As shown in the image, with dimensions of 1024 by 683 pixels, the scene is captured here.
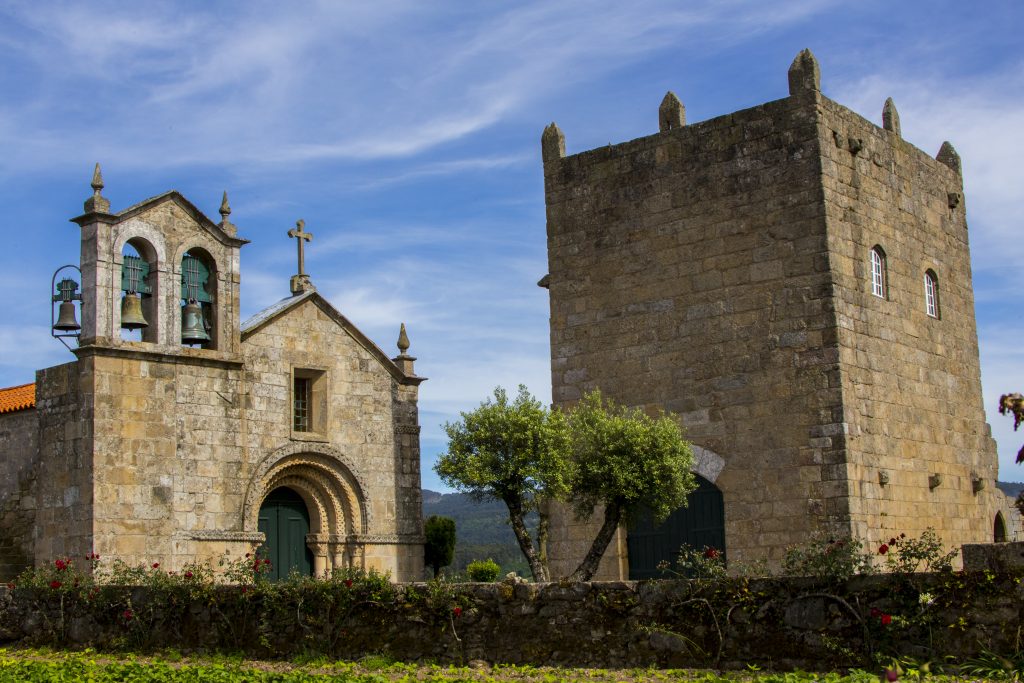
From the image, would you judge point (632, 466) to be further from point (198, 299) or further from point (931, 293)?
point (198, 299)

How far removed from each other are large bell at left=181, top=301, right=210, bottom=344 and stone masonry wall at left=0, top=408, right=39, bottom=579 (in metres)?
2.66

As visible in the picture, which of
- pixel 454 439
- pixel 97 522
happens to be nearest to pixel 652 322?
pixel 454 439

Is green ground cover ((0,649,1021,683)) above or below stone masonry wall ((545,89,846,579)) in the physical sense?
below

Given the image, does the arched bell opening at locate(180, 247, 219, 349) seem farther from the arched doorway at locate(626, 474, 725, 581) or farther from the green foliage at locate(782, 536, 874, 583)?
the green foliage at locate(782, 536, 874, 583)

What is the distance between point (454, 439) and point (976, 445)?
32.3ft

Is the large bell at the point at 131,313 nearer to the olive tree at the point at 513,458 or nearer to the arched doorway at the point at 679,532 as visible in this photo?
the olive tree at the point at 513,458

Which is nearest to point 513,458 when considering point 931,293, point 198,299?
point 198,299

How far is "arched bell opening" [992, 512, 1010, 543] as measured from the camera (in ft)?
77.6

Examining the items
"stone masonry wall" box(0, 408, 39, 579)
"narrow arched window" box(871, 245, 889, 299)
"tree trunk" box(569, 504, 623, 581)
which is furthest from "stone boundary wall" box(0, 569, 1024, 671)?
"narrow arched window" box(871, 245, 889, 299)

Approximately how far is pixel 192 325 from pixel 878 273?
36.4 feet

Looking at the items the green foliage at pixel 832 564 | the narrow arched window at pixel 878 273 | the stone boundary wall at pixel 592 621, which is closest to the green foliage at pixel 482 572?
the narrow arched window at pixel 878 273

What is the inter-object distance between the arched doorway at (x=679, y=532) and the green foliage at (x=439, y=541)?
10.1m

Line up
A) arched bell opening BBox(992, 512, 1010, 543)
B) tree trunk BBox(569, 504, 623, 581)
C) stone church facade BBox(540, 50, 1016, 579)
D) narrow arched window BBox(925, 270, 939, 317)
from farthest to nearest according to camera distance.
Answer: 1. arched bell opening BBox(992, 512, 1010, 543)
2. narrow arched window BBox(925, 270, 939, 317)
3. stone church facade BBox(540, 50, 1016, 579)
4. tree trunk BBox(569, 504, 623, 581)

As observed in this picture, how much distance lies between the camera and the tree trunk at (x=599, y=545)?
18.2 metres
